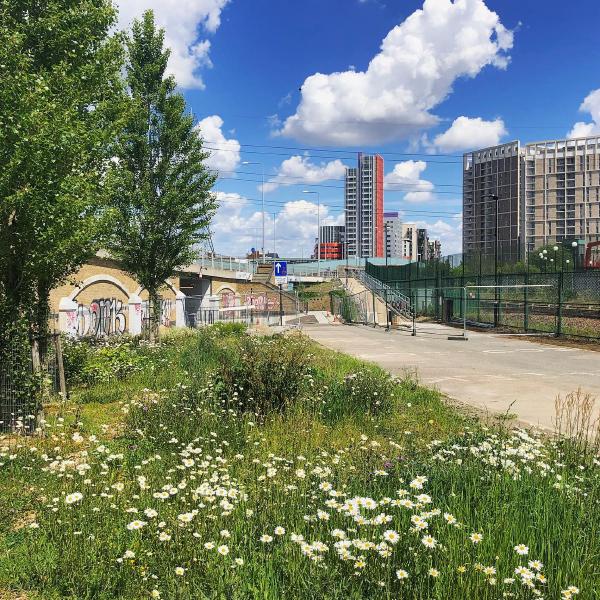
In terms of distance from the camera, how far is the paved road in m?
10.3

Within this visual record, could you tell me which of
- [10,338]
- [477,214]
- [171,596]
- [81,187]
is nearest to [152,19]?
[81,187]

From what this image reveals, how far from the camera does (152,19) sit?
21.2m

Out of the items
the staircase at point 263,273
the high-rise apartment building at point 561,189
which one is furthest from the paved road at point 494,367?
the high-rise apartment building at point 561,189

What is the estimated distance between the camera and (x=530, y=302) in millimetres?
27438

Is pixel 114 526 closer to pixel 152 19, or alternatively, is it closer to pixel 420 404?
pixel 420 404

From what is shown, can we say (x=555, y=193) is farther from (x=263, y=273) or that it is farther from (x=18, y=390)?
(x=18, y=390)

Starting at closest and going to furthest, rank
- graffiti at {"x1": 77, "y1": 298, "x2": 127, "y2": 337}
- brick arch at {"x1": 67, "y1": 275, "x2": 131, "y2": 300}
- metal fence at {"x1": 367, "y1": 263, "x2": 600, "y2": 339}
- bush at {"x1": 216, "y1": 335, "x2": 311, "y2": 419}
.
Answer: bush at {"x1": 216, "y1": 335, "x2": 311, "y2": 419}
brick arch at {"x1": 67, "y1": 275, "x2": 131, "y2": 300}
graffiti at {"x1": 77, "y1": 298, "x2": 127, "y2": 337}
metal fence at {"x1": 367, "y1": 263, "x2": 600, "y2": 339}

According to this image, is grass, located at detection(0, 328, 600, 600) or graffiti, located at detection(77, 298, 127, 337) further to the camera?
graffiti, located at detection(77, 298, 127, 337)

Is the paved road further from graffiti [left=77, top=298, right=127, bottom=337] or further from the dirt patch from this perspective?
graffiti [left=77, top=298, right=127, bottom=337]

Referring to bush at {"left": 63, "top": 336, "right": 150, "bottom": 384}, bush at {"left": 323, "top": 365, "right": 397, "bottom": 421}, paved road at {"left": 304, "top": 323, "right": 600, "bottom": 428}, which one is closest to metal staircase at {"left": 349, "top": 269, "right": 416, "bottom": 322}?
paved road at {"left": 304, "top": 323, "right": 600, "bottom": 428}

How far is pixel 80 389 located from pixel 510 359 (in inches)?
480

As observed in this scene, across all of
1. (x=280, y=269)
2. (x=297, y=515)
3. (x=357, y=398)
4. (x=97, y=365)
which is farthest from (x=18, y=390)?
(x=280, y=269)

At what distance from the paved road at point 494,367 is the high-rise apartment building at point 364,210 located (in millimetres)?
147333

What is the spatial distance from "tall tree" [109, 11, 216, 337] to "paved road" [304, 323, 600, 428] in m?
7.66
